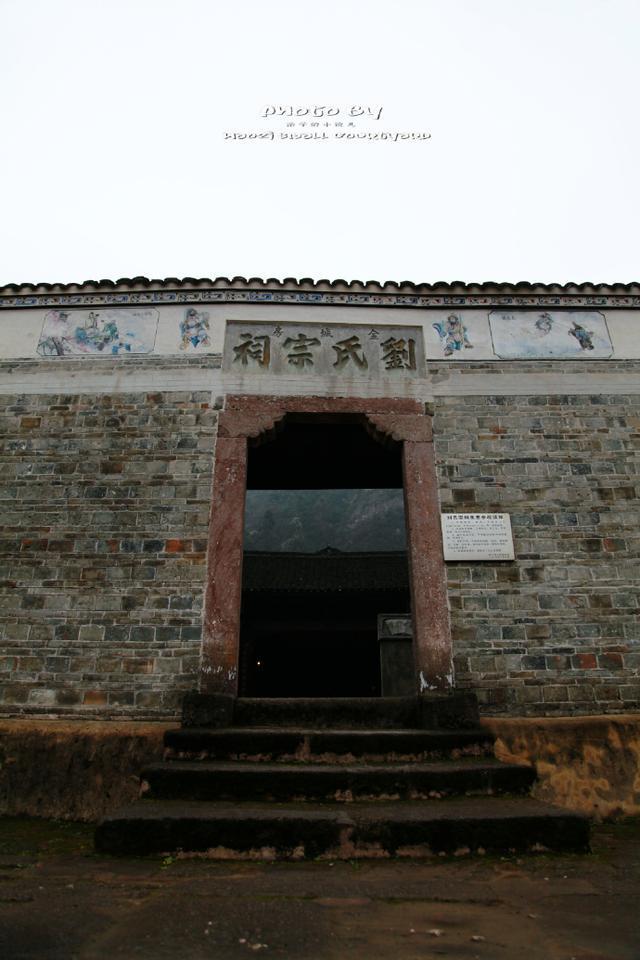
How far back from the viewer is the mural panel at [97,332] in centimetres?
655

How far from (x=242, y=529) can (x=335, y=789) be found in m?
2.67

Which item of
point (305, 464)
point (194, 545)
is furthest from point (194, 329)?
point (194, 545)

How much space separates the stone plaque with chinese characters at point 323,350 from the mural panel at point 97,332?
94cm

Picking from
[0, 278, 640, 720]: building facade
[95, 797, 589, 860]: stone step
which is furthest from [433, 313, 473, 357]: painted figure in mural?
[95, 797, 589, 860]: stone step

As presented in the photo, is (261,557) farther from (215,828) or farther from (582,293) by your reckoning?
(215,828)

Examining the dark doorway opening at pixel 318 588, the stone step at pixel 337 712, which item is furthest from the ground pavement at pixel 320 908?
the dark doorway opening at pixel 318 588

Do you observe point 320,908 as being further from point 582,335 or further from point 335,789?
point 582,335

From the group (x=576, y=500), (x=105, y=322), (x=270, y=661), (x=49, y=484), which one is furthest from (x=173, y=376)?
(x=270, y=661)

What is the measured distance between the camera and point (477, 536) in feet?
18.6

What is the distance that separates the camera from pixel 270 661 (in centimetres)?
1389

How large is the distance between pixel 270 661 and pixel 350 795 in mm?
10541

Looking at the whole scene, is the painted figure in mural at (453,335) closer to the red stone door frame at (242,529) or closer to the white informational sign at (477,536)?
the red stone door frame at (242,529)

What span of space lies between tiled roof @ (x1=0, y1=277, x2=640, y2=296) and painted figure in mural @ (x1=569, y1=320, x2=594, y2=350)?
453 millimetres

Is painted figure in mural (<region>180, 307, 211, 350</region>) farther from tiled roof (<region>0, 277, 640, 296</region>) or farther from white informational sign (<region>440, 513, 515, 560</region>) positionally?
white informational sign (<region>440, 513, 515, 560</region>)
